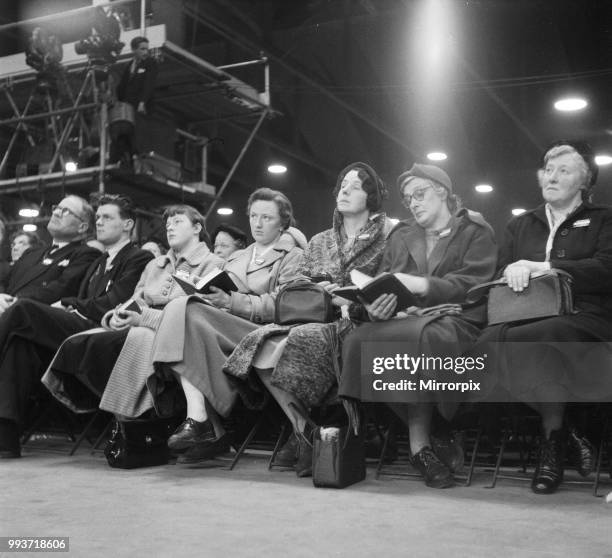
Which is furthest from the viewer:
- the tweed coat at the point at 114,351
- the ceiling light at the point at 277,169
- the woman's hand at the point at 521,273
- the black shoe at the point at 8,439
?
the ceiling light at the point at 277,169

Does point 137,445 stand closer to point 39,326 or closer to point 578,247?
point 39,326

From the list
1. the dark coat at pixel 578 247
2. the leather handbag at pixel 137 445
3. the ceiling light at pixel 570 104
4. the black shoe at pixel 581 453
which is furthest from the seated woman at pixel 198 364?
the ceiling light at pixel 570 104

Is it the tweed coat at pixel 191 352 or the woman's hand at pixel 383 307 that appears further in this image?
the tweed coat at pixel 191 352

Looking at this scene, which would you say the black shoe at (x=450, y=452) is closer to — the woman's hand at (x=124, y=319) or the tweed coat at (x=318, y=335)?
the tweed coat at (x=318, y=335)

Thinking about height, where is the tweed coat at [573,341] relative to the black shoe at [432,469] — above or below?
above

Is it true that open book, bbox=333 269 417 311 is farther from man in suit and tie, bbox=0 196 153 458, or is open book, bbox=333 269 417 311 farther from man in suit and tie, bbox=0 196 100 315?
man in suit and tie, bbox=0 196 100 315

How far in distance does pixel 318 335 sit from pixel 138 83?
3.85 meters

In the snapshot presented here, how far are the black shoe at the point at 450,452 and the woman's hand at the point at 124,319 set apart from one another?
1486mm

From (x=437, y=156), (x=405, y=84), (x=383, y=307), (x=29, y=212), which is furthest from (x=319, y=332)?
(x=437, y=156)

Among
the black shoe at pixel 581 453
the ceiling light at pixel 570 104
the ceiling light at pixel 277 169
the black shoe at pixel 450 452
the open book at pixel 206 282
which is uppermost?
the ceiling light at pixel 570 104

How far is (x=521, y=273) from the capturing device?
2.75 meters

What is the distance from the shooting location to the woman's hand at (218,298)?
3.46m

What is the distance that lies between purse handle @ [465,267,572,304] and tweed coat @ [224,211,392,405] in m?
0.48

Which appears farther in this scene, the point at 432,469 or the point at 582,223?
the point at 582,223
